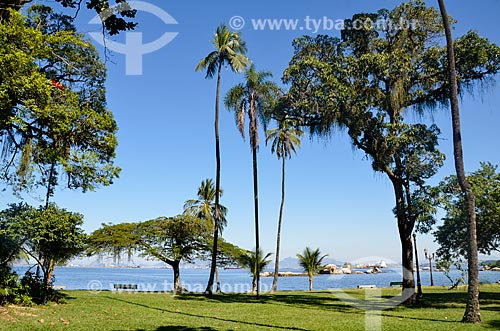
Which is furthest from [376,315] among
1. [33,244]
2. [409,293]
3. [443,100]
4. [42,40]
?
[42,40]

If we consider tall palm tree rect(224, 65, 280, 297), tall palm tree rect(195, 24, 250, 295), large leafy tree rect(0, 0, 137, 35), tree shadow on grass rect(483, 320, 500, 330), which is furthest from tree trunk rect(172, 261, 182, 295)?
large leafy tree rect(0, 0, 137, 35)

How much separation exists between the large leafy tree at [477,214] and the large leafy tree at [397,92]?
3.54 feet

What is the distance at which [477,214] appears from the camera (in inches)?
770

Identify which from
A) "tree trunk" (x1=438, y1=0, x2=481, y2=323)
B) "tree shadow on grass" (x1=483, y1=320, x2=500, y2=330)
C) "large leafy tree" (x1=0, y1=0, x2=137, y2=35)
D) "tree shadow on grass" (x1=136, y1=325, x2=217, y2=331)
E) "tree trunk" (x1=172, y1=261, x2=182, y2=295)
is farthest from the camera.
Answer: "tree trunk" (x1=172, y1=261, x2=182, y2=295)

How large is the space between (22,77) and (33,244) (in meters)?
6.82

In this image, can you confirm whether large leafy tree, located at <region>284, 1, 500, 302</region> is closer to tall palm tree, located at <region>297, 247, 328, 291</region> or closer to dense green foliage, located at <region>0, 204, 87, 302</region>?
dense green foliage, located at <region>0, 204, 87, 302</region>

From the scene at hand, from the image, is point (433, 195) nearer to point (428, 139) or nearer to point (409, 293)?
point (428, 139)

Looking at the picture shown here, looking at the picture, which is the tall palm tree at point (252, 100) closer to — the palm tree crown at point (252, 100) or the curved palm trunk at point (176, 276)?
the palm tree crown at point (252, 100)

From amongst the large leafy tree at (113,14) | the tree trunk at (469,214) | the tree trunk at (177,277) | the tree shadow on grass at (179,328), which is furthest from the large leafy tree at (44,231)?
the tree trunk at (469,214)

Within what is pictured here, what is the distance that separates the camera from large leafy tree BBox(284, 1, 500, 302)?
58.7 feet

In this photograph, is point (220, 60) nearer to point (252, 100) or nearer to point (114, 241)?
point (252, 100)

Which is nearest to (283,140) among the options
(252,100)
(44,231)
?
(252,100)

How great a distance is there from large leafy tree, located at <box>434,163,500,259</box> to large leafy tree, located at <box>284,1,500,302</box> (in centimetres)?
108

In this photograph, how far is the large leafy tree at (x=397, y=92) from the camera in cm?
1789
